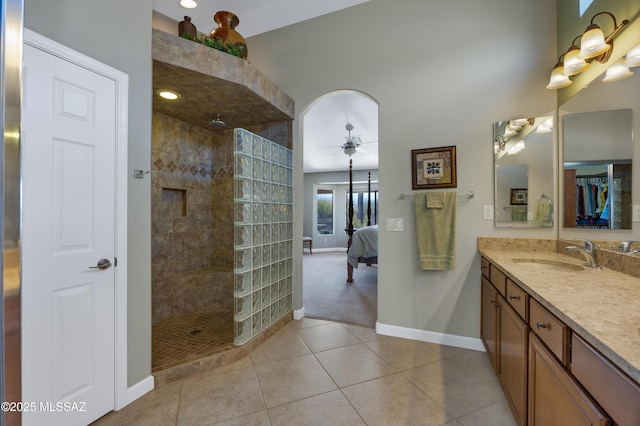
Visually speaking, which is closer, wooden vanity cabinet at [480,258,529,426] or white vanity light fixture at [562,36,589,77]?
wooden vanity cabinet at [480,258,529,426]

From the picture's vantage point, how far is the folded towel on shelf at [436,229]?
2.44 m

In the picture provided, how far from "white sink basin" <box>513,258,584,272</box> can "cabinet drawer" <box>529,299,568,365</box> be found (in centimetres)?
56

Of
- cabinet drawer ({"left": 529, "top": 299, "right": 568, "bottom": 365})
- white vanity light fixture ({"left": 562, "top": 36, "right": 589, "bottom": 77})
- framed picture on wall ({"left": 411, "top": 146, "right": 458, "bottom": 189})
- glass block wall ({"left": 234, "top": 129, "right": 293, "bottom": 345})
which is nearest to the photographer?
cabinet drawer ({"left": 529, "top": 299, "right": 568, "bottom": 365})

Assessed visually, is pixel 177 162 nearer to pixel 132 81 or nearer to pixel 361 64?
pixel 132 81

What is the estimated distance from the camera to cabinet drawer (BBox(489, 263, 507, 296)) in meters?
1.72

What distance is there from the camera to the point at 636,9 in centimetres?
146

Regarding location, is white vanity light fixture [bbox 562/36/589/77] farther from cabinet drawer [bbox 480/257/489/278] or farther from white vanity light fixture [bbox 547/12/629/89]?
cabinet drawer [bbox 480/257/489/278]

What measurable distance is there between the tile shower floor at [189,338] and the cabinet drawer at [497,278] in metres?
2.13

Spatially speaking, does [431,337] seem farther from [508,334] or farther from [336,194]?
[336,194]

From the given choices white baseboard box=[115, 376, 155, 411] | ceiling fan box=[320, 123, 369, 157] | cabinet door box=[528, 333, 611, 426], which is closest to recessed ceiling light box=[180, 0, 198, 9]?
ceiling fan box=[320, 123, 369, 157]

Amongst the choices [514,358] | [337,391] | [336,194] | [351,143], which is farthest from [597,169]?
[336,194]

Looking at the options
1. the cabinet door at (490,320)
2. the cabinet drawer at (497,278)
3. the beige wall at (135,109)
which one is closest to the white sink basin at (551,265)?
the cabinet drawer at (497,278)

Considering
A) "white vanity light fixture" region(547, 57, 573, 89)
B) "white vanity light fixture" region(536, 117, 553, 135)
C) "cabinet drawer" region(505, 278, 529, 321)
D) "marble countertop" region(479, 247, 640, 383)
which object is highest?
"white vanity light fixture" region(547, 57, 573, 89)

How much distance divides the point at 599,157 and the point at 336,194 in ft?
24.2
